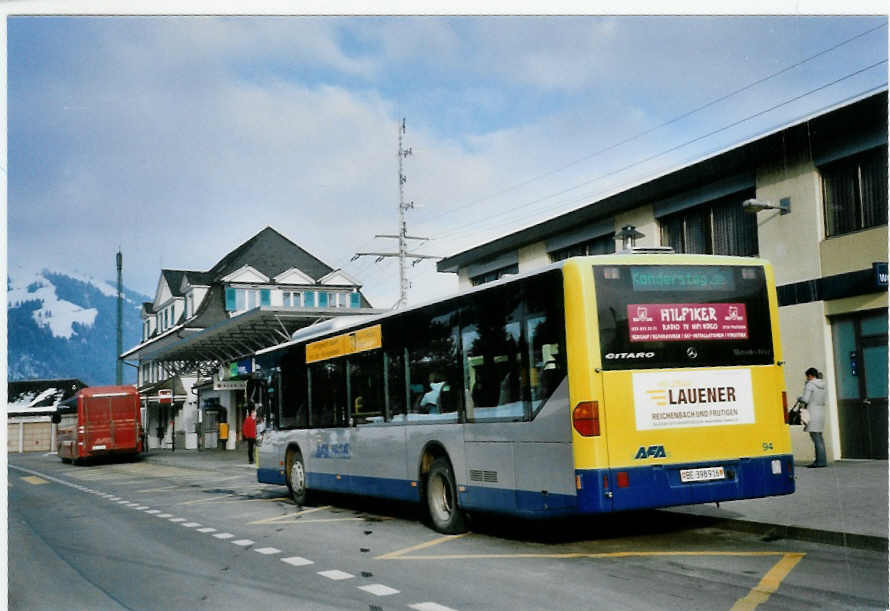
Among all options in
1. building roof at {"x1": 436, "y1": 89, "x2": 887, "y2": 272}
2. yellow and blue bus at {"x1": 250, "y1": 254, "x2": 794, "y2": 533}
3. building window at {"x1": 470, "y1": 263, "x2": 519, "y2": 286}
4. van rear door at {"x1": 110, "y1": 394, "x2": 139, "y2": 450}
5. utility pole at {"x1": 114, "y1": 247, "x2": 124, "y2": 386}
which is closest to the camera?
yellow and blue bus at {"x1": 250, "y1": 254, "x2": 794, "y2": 533}

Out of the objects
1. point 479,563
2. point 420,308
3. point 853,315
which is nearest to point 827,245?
point 853,315

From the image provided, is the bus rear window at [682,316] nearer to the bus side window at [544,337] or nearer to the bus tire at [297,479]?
the bus side window at [544,337]

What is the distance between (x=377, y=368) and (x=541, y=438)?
4376mm

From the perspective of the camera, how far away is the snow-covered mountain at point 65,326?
9000 mm

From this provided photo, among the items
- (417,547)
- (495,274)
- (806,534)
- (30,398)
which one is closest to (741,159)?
(806,534)

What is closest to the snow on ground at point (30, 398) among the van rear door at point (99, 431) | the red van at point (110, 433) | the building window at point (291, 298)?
the van rear door at point (99, 431)

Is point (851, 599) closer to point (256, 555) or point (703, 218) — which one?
point (256, 555)

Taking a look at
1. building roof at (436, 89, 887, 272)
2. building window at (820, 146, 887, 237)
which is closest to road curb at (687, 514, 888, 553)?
building window at (820, 146, 887, 237)

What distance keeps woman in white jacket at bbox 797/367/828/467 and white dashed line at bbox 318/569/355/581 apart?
33.2ft

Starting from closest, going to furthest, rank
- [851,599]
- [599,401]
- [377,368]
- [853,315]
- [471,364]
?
[851,599]
[599,401]
[471,364]
[377,368]
[853,315]

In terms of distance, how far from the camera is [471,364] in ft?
36.4

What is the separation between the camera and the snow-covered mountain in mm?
9000

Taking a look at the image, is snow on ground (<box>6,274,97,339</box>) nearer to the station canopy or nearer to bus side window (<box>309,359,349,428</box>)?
bus side window (<box>309,359,349,428</box>)

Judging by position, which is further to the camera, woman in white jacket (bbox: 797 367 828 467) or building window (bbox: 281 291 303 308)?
building window (bbox: 281 291 303 308)
